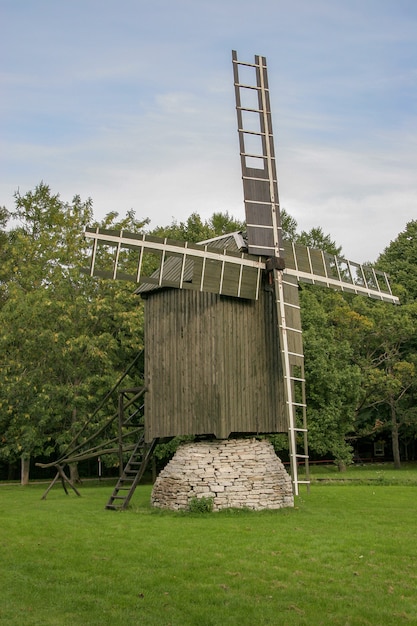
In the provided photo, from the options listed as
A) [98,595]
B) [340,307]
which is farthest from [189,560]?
[340,307]

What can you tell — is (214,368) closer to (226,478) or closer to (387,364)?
(226,478)

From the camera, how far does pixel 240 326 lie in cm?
2030

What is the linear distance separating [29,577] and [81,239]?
25.9 m

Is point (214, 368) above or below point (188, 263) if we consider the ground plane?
below

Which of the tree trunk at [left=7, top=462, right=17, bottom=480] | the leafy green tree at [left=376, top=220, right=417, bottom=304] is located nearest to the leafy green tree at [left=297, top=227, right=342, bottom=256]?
the leafy green tree at [left=376, top=220, right=417, bottom=304]

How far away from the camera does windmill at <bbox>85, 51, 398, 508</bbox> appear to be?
64.1 ft

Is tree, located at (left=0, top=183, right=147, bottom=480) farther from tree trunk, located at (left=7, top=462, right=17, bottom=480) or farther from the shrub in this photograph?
the shrub

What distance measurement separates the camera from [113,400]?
1372 inches

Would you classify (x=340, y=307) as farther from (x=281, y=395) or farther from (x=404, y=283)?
(x=281, y=395)

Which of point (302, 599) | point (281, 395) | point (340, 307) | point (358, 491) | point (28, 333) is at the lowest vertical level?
point (302, 599)

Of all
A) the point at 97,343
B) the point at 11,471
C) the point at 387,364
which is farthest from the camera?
the point at 387,364

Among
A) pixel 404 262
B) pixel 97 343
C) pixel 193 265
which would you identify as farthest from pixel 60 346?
pixel 404 262

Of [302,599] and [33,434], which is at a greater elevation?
[33,434]

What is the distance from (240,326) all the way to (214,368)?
138 centimetres
